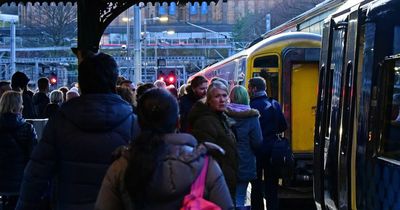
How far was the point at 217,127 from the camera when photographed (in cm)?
617

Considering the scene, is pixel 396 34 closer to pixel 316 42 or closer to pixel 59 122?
pixel 59 122

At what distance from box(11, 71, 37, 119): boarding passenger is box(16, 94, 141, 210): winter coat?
6.01 meters

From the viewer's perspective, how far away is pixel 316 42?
1212 centimetres

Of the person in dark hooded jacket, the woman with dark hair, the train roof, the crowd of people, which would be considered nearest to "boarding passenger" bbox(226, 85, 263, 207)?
the crowd of people

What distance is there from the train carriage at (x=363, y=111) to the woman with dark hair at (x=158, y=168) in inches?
93.3

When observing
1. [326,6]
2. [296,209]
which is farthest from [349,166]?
[326,6]

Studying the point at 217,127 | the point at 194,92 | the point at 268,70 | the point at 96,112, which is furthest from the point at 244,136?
the point at 268,70

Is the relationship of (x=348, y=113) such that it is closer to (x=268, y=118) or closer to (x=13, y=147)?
(x=268, y=118)

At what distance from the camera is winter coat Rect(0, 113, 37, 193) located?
22.2 feet

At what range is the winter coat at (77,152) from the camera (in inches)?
155

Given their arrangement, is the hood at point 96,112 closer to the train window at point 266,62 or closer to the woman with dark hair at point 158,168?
the woman with dark hair at point 158,168

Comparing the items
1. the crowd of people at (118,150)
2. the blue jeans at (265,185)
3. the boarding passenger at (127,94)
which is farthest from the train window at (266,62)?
the crowd of people at (118,150)

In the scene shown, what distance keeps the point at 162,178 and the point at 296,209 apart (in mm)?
8287

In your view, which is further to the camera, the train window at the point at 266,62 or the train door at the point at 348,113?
the train window at the point at 266,62
